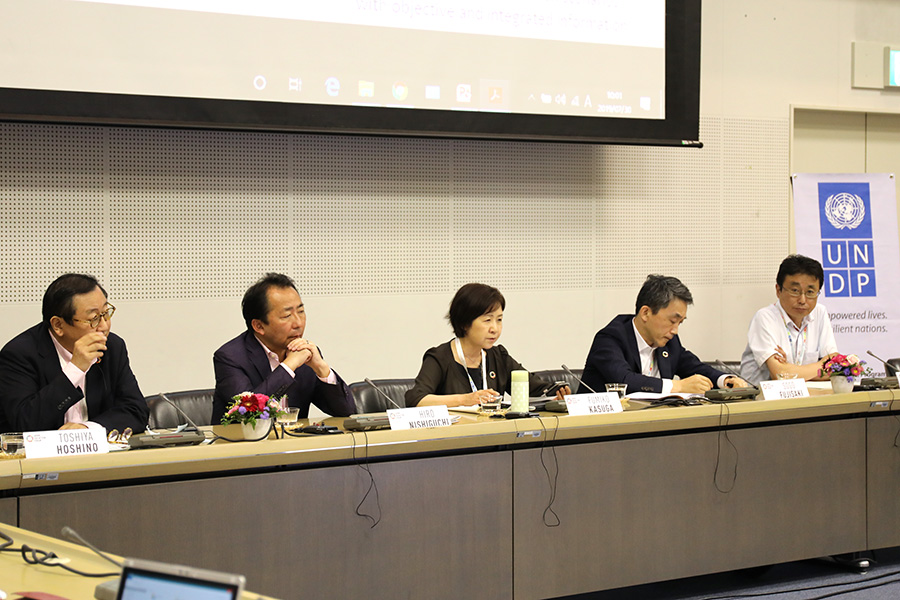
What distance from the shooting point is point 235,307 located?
15.0 ft

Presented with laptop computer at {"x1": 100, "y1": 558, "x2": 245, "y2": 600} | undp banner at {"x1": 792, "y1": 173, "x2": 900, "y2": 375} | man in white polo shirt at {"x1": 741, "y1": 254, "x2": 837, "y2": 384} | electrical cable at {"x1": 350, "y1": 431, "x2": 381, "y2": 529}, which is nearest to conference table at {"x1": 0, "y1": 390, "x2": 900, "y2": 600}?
electrical cable at {"x1": 350, "y1": 431, "x2": 381, "y2": 529}

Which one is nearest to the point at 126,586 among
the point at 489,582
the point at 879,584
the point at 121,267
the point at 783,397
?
the point at 489,582

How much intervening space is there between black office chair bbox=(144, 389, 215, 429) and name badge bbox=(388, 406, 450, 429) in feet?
3.00

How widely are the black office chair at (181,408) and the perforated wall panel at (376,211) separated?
117 centimetres

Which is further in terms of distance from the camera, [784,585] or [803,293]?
[803,293]

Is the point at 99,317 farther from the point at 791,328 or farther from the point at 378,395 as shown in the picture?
the point at 791,328

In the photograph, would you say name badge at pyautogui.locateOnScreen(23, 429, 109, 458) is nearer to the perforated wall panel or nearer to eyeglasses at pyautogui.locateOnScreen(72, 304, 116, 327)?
eyeglasses at pyautogui.locateOnScreen(72, 304, 116, 327)

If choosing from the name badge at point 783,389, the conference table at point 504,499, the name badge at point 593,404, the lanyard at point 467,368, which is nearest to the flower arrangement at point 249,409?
the conference table at point 504,499

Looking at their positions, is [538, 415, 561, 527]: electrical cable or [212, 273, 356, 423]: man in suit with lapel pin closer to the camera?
[538, 415, 561, 527]: electrical cable

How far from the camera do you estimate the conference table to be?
94.6 inches

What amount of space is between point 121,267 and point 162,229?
26cm

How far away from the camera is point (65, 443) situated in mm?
2355

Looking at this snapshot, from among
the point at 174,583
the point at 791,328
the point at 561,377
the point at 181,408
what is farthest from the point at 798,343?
the point at 174,583

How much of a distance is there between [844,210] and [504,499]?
384 centimetres
